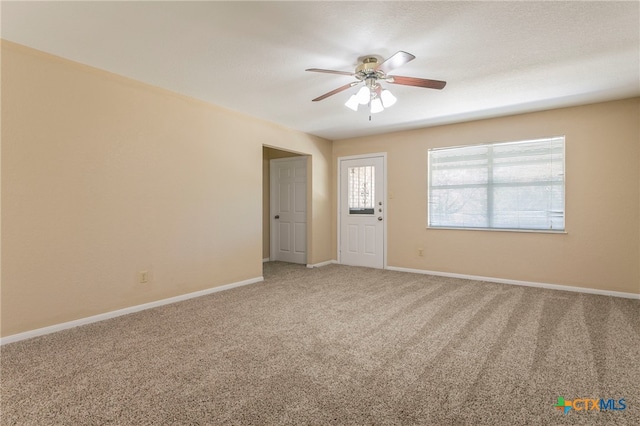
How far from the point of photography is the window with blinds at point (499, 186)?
4430mm

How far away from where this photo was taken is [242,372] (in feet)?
7.22

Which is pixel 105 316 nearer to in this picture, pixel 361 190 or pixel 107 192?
pixel 107 192

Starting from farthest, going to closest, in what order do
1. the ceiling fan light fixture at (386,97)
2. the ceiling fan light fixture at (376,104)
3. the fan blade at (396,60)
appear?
the ceiling fan light fixture at (376,104), the ceiling fan light fixture at (386,97), the fan blade at (396,60)

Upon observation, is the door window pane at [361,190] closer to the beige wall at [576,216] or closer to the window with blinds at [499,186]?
the beige wall at [576,216]

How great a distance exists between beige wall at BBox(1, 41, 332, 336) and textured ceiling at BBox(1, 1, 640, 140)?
1.01 feet

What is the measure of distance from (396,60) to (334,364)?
2.27 metres

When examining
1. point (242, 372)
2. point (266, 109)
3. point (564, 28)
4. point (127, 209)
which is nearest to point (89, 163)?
point (127, 209)

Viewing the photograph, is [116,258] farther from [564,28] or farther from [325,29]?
[564,28]

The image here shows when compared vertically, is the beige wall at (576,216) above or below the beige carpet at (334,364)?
above

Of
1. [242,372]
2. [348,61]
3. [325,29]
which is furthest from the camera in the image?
[348,61]

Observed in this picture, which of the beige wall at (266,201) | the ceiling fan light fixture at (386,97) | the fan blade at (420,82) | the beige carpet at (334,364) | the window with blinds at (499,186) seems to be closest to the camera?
the beige carpet at (334,364)

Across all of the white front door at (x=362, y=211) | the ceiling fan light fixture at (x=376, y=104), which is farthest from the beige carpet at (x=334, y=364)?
the white front door at (x=362, y=211)

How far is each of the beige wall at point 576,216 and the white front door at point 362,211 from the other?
785mm

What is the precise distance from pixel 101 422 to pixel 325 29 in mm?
2797
